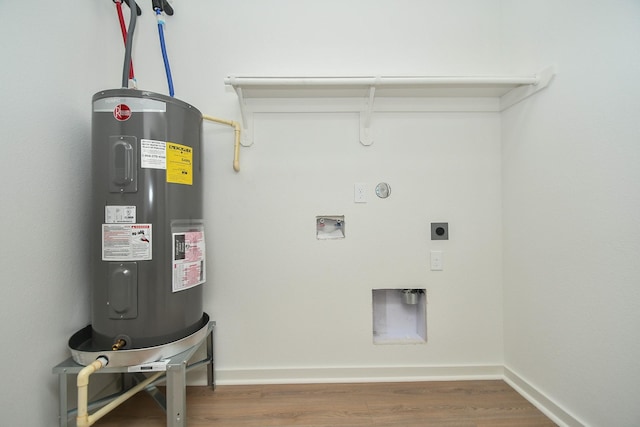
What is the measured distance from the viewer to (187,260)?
1.02 metres

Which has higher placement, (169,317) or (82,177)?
(82,177)

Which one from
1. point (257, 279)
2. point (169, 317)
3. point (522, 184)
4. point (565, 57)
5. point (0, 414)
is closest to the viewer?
point (0, 414)

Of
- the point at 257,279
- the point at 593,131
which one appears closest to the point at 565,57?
the point at 593,131

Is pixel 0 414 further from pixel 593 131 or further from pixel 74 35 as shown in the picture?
pixel 593 131

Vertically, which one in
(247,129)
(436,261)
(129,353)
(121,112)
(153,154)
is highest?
(247,129)

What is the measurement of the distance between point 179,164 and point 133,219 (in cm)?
27

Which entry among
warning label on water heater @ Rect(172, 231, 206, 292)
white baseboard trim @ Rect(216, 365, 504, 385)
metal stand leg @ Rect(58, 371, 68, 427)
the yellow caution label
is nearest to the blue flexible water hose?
the yellow caution label

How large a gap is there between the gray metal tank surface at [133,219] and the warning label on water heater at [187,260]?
1cm

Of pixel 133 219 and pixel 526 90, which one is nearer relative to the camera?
pixel 133 219

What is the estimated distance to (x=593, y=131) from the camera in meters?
0.97

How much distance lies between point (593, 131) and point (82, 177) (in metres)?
2.26

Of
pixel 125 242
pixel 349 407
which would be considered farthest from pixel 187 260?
pixel 349 407

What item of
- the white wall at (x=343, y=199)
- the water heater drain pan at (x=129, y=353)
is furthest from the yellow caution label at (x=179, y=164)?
the water heater drain pan at (x=129, y=353)

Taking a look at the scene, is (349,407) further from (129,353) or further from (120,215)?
(120,215)
